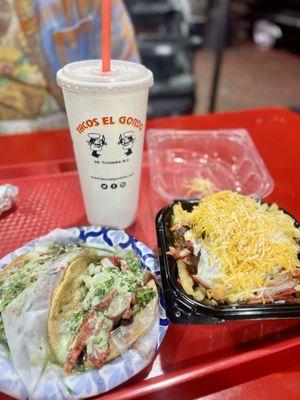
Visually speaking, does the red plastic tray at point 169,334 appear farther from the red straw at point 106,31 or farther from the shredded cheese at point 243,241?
the red straw at point 106,31

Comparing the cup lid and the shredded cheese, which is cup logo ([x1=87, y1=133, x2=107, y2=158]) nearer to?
the cup lid

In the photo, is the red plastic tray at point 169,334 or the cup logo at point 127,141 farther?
the cup logo at point 127,141

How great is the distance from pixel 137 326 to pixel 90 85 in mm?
630

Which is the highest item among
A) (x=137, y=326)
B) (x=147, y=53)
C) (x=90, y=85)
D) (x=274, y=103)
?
(x=90, y=85)

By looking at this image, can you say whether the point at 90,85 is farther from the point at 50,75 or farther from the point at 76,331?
the point at 50,75

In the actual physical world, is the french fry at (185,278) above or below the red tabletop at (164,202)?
above

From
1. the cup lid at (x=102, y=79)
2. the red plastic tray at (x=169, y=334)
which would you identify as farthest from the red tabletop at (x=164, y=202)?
the cup lid at (x=102, y=79)

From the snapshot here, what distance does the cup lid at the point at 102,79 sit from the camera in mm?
949

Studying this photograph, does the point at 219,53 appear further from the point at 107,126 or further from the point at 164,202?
the point at 107,126

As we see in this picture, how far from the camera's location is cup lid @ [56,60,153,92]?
37.4 inches

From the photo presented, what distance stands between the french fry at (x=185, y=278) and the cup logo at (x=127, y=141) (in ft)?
1.23

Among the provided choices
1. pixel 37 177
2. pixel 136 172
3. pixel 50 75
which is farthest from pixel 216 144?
pixel 50 75

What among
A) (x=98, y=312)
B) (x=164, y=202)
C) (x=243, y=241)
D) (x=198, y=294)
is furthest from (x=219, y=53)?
(x=98, y=312)

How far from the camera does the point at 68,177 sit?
155 centimetres
